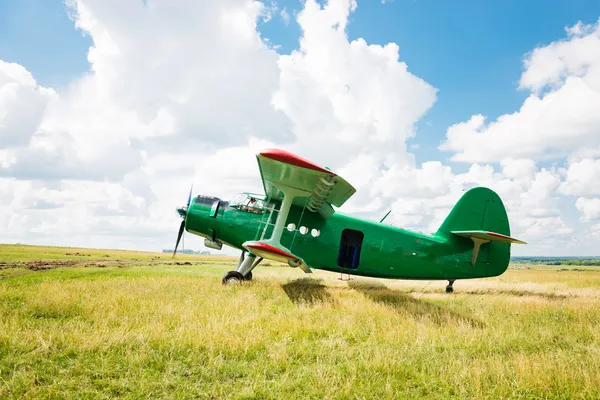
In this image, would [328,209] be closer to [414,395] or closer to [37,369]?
[414,395]

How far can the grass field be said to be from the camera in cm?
382

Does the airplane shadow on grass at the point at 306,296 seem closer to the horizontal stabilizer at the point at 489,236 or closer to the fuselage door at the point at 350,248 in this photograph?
the fuselage door at the point at 350,248

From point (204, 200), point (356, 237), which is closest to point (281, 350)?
point (356, 237)

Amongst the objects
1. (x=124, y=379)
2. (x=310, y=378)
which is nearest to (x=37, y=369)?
(x=124, y=379)

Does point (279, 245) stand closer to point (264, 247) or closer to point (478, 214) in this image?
point (264, 247)

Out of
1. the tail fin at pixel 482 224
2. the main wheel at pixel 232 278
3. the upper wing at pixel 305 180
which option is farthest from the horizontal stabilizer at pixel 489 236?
the main wheel at pixel 232 278

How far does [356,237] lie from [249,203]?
3.83m

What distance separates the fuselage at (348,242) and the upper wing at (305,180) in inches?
26.1

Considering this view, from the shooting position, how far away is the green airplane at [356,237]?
11289 millimetres

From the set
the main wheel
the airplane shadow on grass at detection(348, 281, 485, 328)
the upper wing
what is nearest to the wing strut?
the upper wing

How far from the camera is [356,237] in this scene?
11.5 m

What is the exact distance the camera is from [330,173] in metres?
8.27

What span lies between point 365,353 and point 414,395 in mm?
1151

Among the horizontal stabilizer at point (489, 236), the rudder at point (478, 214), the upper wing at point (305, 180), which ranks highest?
the rudder at point (478, 214)
